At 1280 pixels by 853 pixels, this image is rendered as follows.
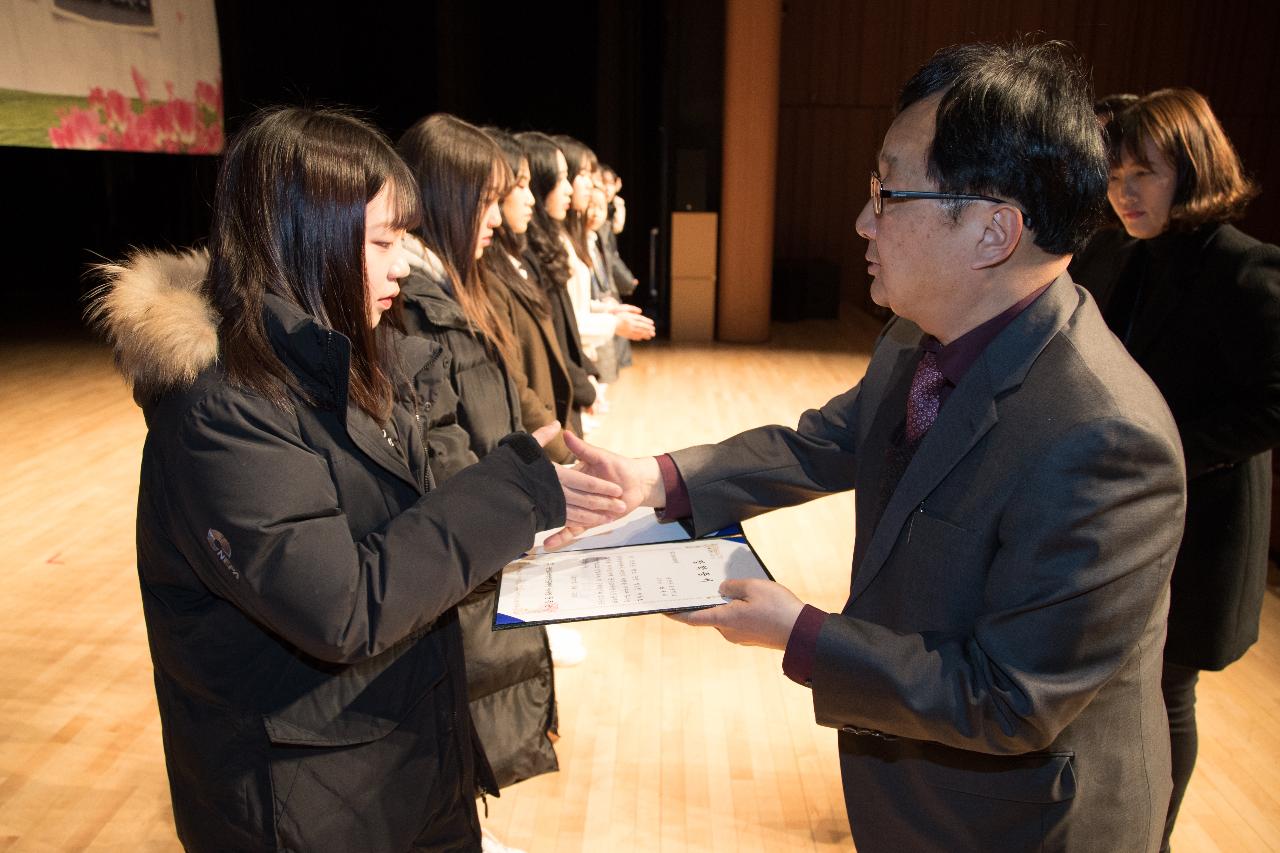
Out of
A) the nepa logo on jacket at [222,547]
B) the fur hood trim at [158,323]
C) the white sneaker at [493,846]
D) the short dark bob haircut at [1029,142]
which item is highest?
the short dark bob haircut at [1029,142]

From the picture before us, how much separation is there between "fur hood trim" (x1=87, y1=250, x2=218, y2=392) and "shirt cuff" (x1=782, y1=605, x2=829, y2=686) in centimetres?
78

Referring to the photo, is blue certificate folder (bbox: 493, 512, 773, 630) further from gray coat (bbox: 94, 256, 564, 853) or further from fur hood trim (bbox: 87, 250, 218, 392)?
fur hood trim (bbox: 87, 250, 218, 392)

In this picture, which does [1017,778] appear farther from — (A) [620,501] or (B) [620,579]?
→ (A) [620,501]

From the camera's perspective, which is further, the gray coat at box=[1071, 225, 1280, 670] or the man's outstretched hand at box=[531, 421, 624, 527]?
the gray coat at box=[1071, 225, 1280, 670]

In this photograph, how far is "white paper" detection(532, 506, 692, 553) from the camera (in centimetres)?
155

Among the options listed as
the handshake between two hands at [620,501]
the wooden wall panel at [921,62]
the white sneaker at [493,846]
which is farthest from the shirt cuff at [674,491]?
the wooden wall panel at [921,62]

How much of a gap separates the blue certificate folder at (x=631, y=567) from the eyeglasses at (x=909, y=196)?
0.52m

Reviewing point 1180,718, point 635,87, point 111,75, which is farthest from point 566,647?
point 635,87

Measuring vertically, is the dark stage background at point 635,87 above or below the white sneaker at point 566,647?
above

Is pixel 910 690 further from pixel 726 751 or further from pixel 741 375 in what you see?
pixel 741 375

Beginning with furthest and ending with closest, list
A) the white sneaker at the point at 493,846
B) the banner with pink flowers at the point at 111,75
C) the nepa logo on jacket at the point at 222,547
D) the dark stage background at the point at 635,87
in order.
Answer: the dark stage background at the point at 635,87 → the banner with pink flowers at the point at 111,75 → the white sneaker at the point at 493,846 → the nepa logo on jacket at the point at 222,547

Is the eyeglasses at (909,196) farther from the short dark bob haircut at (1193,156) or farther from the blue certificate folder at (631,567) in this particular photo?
the short dark bob haircut at (1193,156)

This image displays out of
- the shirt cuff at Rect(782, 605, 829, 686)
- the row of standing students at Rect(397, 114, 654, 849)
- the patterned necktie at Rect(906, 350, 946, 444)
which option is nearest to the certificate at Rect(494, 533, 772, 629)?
the shirt cuff at Rect(782, 605, 829, 686)

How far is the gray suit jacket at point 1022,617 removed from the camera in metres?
1.00
